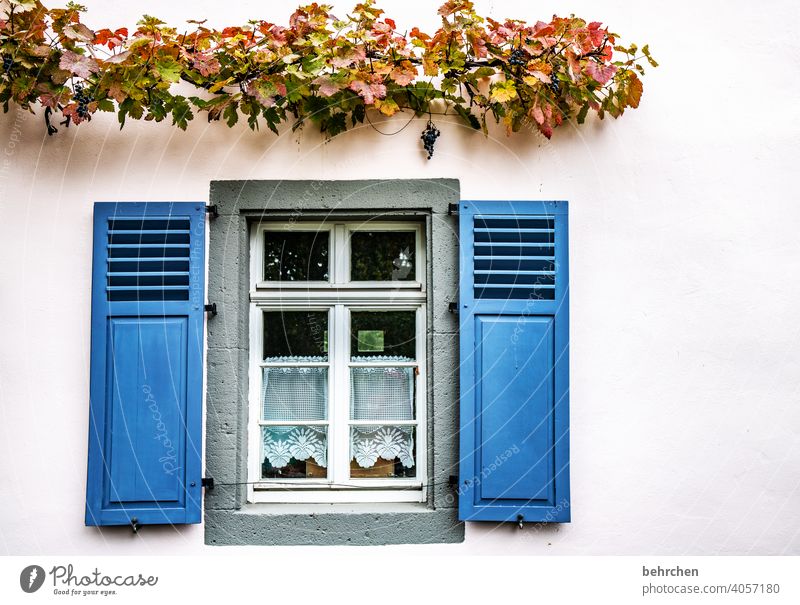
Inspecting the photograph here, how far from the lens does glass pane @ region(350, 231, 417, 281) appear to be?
142 inches

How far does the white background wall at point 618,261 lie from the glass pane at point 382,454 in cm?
37

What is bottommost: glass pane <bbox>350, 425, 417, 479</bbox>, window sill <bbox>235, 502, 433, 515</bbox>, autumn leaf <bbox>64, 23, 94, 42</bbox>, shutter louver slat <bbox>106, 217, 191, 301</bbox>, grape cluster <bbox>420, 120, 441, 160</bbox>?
window sill <bbox>235, 502, 433, 515</bbox>

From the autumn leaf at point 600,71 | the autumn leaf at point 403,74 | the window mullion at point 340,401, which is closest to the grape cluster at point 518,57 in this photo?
the autumn leaf at point 600,71

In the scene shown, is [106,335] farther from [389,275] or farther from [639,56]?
[639,56]

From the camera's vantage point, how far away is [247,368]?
354cm

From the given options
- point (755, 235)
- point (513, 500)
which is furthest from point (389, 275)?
point (755, 235)

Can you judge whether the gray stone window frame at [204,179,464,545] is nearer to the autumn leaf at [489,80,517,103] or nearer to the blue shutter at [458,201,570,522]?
the blue shutter at [458,201,570,522]

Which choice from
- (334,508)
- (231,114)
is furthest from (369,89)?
(334,508)

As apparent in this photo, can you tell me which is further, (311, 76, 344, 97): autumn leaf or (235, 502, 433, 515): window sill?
(235, 502, 433, 515): window sill

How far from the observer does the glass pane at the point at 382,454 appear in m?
3.55

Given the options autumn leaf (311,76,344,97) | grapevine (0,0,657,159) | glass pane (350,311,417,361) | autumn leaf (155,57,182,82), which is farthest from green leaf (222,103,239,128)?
glass pane (350,311,417,361)

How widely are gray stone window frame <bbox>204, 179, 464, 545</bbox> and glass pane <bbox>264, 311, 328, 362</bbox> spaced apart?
132 millimetres

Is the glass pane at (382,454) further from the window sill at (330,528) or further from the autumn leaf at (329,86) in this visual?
the autumn leaf at (329,86)

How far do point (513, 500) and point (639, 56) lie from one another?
83.0 inches
